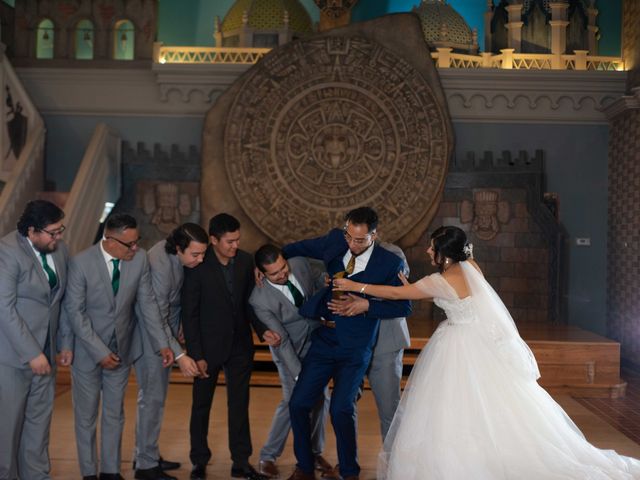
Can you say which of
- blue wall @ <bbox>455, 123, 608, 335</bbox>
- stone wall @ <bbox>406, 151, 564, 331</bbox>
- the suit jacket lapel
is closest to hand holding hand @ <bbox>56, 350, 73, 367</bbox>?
the suit jacket lapel

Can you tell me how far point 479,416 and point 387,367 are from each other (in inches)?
27.9

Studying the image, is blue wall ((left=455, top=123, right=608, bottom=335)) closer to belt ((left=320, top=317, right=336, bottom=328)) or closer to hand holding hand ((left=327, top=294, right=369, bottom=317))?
belt ((left=320, top=317, right=336, bottom=328))

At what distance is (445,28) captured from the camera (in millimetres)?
10188

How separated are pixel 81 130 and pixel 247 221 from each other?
2.32m

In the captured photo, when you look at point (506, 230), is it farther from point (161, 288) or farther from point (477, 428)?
point (161, 288)

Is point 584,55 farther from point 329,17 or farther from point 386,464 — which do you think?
point 386,464

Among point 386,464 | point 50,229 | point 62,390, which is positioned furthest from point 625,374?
point 50,229

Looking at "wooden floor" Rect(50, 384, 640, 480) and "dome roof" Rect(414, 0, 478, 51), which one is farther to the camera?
"dome roof" Rect(414, 0, 478, 51)

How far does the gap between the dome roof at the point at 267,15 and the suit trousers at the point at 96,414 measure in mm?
6199

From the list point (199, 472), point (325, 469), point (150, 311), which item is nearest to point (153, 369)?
point (150, 311)

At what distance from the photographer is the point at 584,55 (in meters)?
9.81

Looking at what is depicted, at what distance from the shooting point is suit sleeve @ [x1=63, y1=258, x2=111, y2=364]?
470cm

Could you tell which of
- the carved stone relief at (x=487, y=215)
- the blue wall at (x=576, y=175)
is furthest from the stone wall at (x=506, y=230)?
the blue wall at (x=576, y=175)

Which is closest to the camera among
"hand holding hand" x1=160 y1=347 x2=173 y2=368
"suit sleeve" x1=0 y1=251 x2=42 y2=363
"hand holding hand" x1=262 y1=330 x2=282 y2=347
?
"suit sleeve" x1=0 y1=251 x2=42 y2=363
